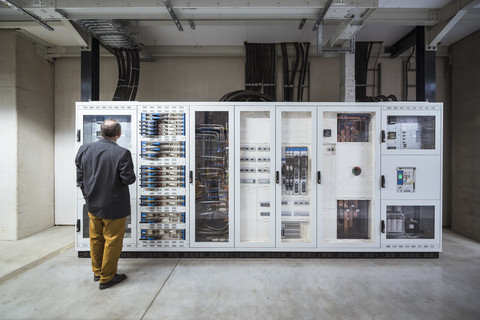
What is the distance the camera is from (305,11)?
2.56m

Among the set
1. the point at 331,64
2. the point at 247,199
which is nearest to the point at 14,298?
the point at 247,199

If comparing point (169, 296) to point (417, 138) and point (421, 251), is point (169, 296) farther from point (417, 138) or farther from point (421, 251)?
point (417, 138)

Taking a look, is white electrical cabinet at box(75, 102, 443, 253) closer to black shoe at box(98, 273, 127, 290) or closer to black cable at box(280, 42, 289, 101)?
black shoe at box(98, 273, 127, 290)

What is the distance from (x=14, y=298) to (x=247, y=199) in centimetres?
260

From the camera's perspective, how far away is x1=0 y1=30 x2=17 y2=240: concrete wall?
354 centimetres

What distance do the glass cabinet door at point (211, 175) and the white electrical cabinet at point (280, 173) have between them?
0.02 metres

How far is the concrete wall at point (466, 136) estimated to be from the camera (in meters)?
3.62

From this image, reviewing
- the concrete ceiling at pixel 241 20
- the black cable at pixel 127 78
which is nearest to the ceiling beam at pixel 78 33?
the concrete ceiling at pixel 241 20

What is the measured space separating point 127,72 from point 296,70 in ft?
9.47

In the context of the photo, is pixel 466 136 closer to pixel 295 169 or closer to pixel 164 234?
pixel 295 169

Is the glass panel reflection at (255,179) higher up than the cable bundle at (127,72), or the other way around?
the cable bundle at (127,72)

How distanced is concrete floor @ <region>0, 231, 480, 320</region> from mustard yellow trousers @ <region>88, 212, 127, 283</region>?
7.3 inches

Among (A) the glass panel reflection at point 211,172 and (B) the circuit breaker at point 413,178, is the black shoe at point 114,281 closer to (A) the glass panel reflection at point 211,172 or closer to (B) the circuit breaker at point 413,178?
(A) the glass panel reflection at point 211,172

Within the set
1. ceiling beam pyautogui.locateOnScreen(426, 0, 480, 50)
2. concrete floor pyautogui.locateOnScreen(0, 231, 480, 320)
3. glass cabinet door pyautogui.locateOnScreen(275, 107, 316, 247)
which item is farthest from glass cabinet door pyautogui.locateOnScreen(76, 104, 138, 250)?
ceiling beam pyautogui.locateOnScreen(426, 0, 480, 50)
